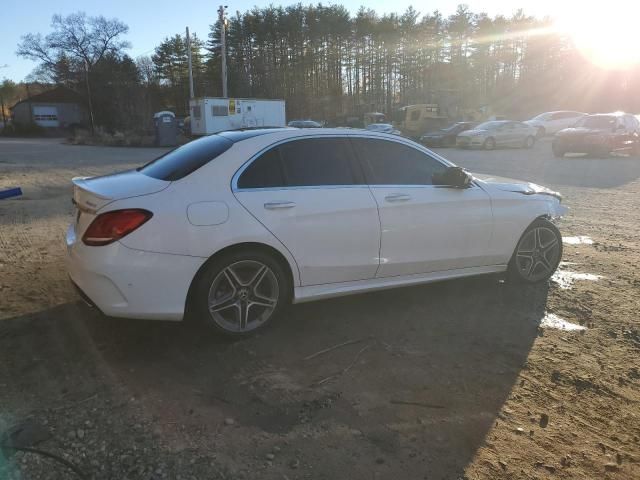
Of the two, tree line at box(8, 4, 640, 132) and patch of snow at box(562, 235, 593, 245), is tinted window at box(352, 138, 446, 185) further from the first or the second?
tree line at box(8, 4, 640, 132)

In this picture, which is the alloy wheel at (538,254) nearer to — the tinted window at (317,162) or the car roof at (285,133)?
the car roof at (285,133)

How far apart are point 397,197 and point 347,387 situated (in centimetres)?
174

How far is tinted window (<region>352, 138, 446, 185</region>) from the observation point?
4461mm

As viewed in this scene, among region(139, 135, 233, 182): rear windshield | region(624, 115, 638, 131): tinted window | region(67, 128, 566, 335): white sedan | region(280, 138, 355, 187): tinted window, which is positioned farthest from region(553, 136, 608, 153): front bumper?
region(139, 135, 233, 182): rear windshield

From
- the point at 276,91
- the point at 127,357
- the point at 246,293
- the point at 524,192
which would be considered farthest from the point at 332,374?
the point at 276,91

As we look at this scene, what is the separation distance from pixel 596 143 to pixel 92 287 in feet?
65.8

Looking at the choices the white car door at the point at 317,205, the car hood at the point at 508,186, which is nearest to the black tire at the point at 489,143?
the car hood at the point at 508,186

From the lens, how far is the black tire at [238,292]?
369 centimetres

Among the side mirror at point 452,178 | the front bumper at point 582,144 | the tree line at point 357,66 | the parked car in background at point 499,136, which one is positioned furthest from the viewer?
the tree line at point 357,66

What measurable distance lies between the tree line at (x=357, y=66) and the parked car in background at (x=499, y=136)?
94.3 feet

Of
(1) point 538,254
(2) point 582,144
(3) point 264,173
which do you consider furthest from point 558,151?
(3) point 264,173

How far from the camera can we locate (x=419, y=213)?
4.46 meters

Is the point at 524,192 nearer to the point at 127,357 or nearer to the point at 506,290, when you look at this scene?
the point at 506,290

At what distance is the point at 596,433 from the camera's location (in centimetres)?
291
